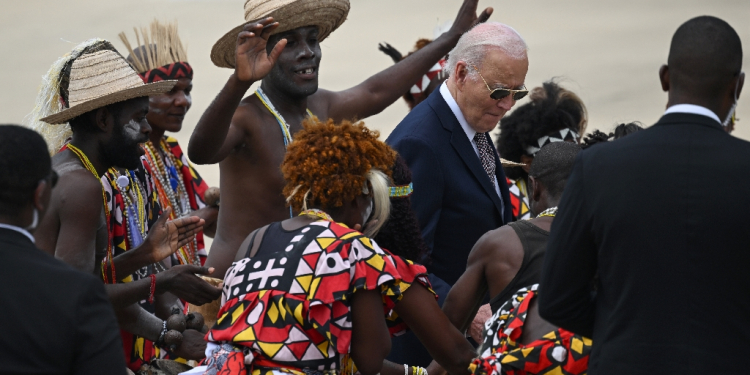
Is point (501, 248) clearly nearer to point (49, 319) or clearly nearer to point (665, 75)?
point (665, 75)

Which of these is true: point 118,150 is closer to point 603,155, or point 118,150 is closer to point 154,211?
point 154,211

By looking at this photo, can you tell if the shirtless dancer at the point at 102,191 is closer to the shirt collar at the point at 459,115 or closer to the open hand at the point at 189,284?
the open hand at the point at 189,284

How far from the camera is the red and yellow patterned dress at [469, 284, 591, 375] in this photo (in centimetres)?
318

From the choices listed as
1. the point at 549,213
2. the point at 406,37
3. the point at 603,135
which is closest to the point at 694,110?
the point at 549,213

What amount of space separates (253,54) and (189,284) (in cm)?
101

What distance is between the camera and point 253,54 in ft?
13.6

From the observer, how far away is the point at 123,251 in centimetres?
439

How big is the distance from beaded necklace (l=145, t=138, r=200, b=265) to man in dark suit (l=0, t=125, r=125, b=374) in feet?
9.17

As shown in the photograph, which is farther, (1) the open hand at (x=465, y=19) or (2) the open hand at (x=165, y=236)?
(1) the open hand at (x=465, y=19)

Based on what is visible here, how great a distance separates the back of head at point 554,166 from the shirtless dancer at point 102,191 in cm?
138

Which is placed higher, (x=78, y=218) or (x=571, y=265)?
(x=571, y=265)

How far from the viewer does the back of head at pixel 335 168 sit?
11.4ft

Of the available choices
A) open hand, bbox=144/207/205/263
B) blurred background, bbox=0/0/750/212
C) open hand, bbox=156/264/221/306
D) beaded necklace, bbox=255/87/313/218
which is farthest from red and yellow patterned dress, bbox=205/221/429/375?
blurred background, bbox=0/0/750/212

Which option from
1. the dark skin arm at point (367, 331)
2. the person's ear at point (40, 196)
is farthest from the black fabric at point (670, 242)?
the person's ear at point (40, 196)
